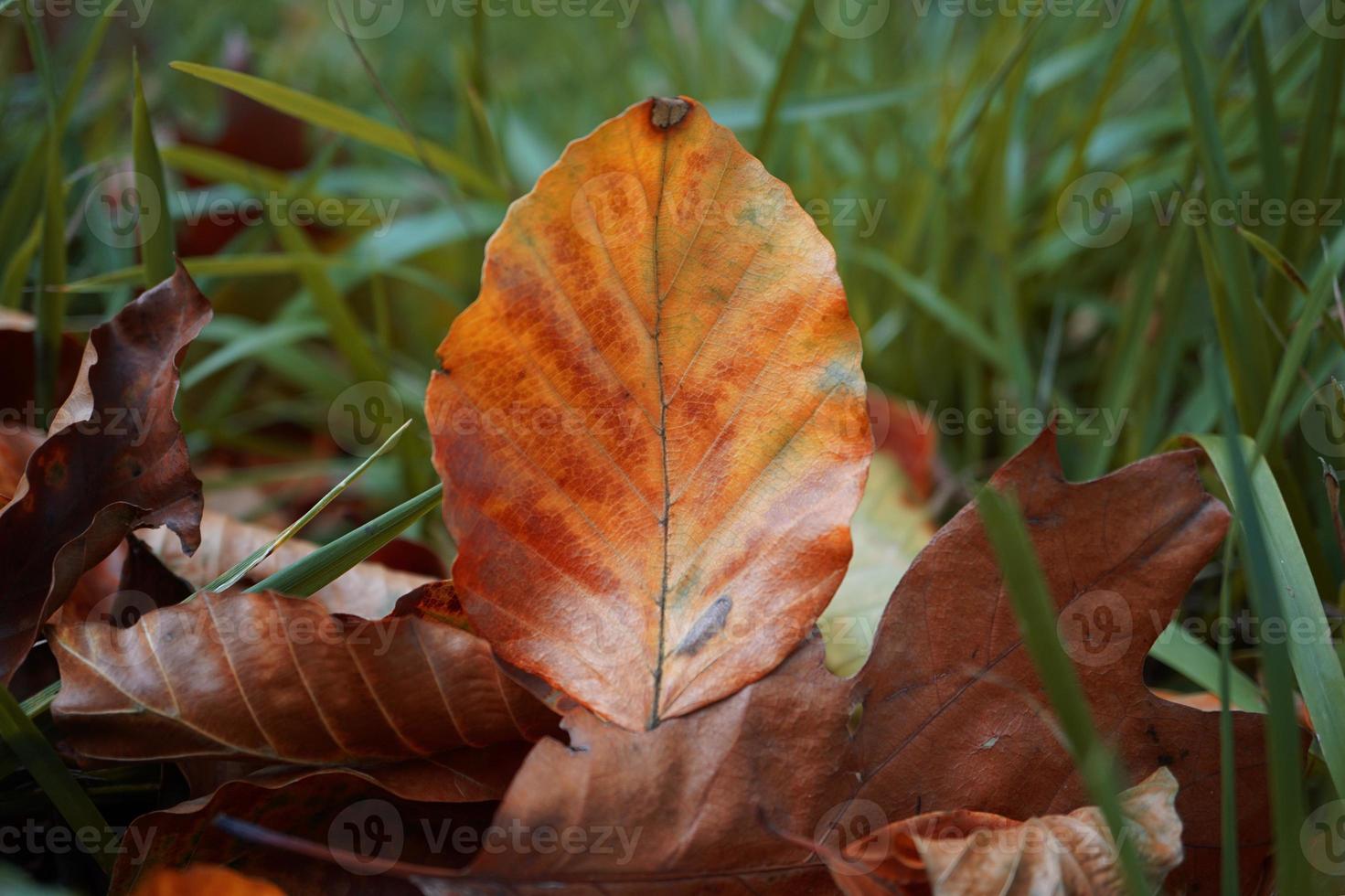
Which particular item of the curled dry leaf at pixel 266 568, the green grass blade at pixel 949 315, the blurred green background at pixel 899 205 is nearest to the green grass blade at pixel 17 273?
the blurred green background at pixel 899 205

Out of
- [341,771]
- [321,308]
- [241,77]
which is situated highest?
[241,77]

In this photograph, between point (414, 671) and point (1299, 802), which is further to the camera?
point (414, 671)

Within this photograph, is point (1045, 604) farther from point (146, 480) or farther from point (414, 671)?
point (146, 480)

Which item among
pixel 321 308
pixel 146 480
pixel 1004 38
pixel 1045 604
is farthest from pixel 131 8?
pixel 1045 604

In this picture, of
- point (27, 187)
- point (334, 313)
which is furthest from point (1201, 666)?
point (27, 187)

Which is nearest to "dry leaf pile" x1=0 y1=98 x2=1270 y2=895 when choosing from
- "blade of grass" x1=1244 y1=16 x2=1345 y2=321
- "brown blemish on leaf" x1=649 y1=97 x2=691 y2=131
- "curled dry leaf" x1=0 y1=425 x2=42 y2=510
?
"brown blemish on leaf" x1=649 y1=97 x2=691 y2=131

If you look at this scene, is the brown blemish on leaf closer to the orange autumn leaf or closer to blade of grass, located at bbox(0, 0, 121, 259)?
the orange autumn leaf
